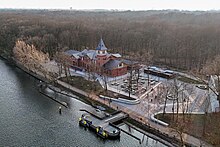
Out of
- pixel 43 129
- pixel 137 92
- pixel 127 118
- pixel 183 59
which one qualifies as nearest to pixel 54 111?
pixel 43 129

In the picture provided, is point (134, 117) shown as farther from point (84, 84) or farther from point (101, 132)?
point (84, 84)

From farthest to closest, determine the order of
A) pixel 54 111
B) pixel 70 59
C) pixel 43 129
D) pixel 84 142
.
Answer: pixel 70 59 → pixel 54 111 → pixel 43 129 → pixel 84 142

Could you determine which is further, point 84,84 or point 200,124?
point 84,84

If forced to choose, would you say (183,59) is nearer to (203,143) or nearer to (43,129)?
(203,143)

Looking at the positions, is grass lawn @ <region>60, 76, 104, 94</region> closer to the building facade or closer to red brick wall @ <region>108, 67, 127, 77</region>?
the building facade

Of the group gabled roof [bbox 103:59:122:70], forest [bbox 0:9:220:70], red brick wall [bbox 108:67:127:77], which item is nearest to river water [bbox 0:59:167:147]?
red brick wall [bbox 108:67:127:77]

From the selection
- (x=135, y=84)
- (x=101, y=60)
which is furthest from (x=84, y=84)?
(x=135, y=84)

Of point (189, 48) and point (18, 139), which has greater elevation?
point (189, 48)
